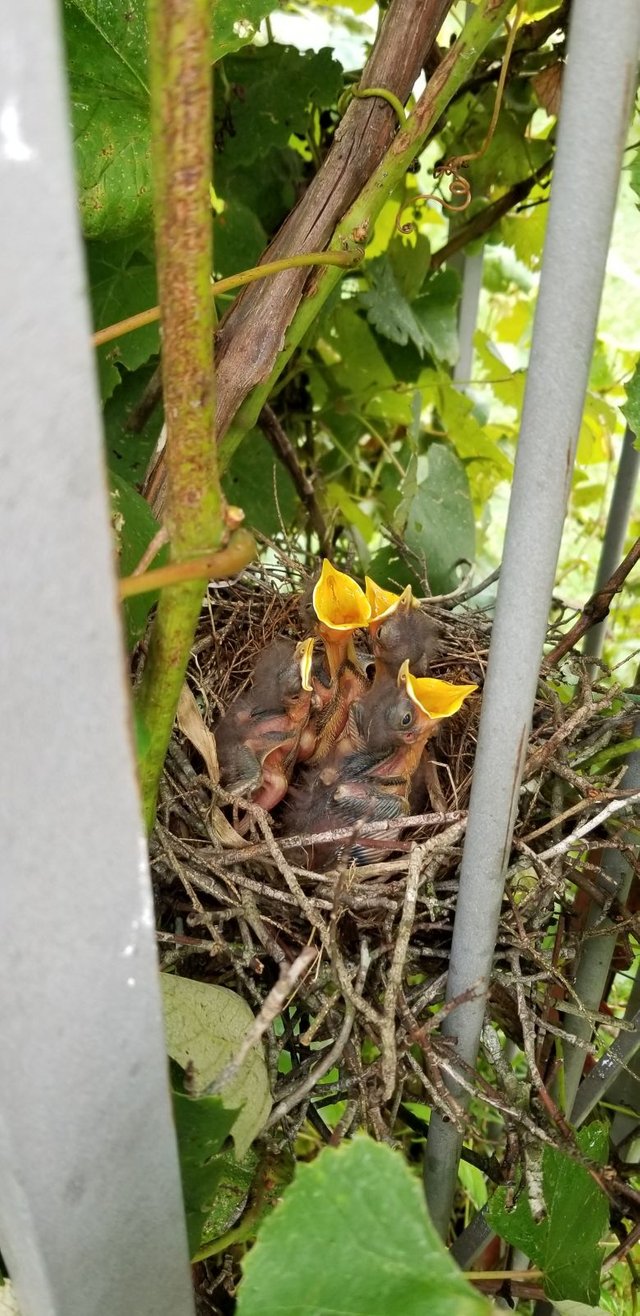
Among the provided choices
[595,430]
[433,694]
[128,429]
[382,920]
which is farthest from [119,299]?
[595,430]

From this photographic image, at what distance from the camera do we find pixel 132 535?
0.74 meters

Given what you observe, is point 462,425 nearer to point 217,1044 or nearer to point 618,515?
point 618,515

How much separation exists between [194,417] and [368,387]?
1056 mm

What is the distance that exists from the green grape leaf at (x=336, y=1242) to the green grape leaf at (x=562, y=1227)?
0.92ft

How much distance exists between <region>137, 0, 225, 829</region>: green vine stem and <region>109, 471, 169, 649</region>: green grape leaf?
8.6 inches

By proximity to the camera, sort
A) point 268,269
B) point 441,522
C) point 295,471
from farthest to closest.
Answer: point 295,471
point 441,522
point 268,269

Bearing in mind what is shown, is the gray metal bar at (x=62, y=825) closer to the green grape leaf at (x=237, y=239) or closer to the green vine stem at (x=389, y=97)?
the green vine stem at (x=389, y=97)

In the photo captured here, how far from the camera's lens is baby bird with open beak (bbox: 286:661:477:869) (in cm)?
94

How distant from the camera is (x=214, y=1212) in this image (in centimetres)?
73

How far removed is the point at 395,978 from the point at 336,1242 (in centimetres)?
29

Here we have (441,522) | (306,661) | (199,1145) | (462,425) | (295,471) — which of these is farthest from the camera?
(462,425)

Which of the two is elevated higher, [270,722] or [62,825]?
[62,825]

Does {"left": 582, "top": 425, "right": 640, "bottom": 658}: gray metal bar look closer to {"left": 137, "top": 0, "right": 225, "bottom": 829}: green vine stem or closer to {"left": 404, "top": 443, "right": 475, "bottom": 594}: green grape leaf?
{"left": 404, "top": 443, "right": 475, "bottom": 594}: green grape leaf

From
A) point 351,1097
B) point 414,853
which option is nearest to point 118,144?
point 414,853
